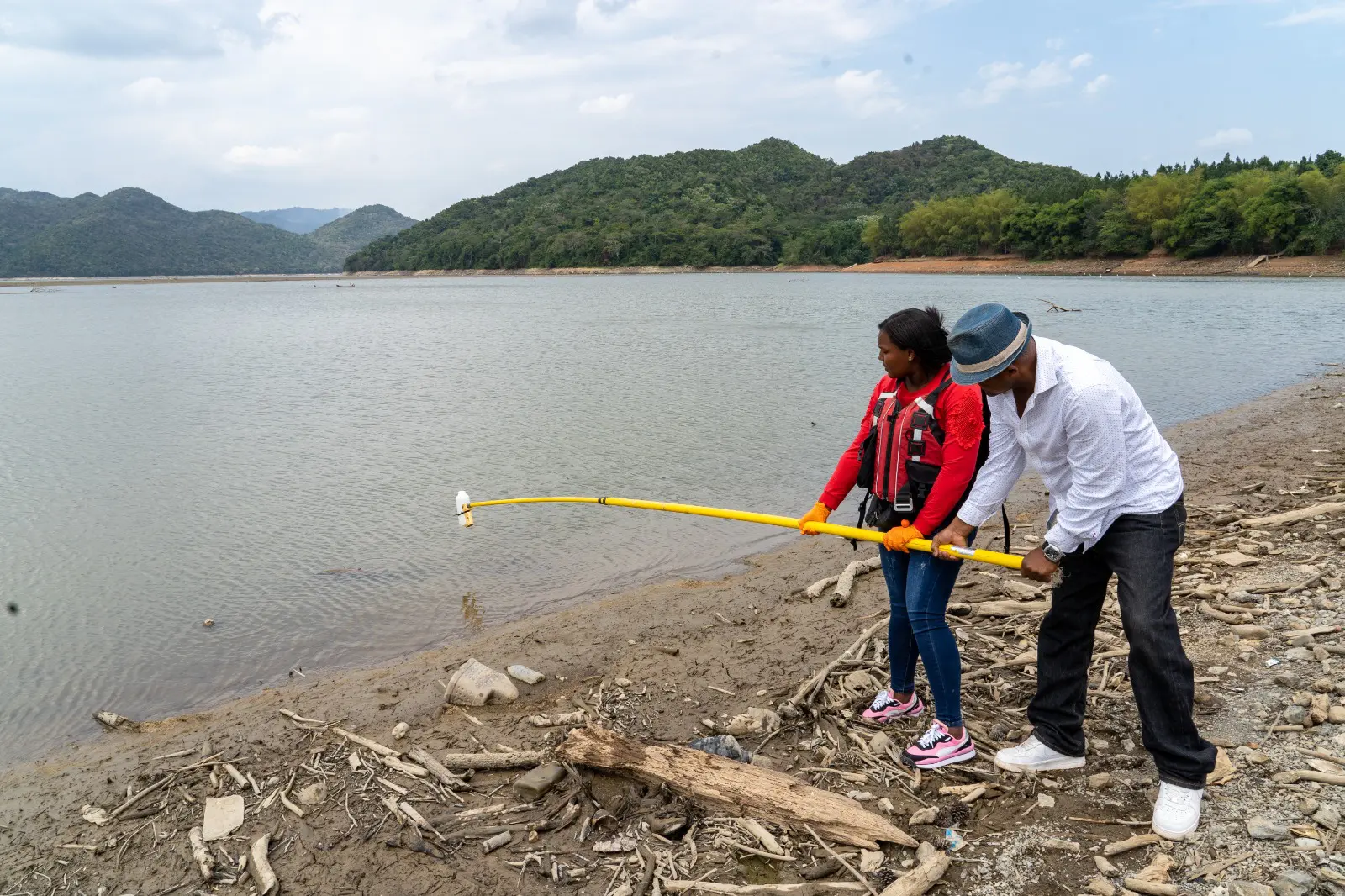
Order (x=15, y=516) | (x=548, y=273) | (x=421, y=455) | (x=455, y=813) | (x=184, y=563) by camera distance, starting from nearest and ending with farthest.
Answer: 1. (x=455, y=813)
2. (x=184, y=563)
3. (x=15, y=516)
4. (x=421, y=455)
5. (x=548, y=273)

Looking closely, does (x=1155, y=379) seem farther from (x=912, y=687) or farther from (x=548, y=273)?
(x=548, y=273)

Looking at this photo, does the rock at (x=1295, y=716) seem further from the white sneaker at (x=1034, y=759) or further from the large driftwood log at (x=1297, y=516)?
the large driftwood log at (x=1297, y=516)

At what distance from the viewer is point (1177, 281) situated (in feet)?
212

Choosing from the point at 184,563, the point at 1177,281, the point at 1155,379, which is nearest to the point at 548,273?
the point at 1177,281

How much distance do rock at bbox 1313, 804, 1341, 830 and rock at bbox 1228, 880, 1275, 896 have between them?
486 mm

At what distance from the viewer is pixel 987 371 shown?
3.28m

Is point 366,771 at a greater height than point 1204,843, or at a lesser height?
lesser

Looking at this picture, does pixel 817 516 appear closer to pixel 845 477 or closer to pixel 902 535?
pixel 845 477

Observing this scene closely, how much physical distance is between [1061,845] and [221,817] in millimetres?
3894

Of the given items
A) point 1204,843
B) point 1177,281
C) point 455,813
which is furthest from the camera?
point 1177,281

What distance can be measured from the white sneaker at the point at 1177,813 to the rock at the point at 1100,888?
351 millimetres

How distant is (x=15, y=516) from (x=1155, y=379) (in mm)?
22449

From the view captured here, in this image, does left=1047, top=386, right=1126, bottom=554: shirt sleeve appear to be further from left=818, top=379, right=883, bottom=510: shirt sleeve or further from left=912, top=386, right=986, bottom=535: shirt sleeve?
left=818, top=379, right=883, bottom=510: shirt sleeve

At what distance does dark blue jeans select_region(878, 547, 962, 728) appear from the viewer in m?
3.95
